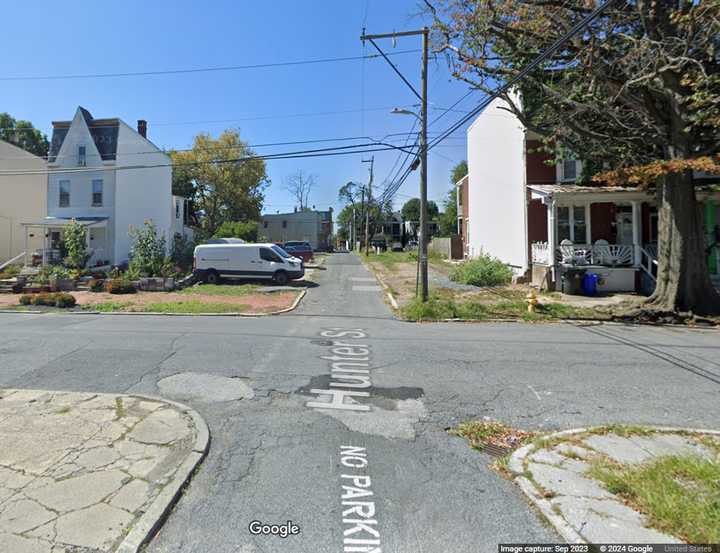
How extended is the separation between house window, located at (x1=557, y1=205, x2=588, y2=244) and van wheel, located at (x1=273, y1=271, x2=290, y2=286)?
43.5ft

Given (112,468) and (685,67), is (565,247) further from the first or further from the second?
(112,468)

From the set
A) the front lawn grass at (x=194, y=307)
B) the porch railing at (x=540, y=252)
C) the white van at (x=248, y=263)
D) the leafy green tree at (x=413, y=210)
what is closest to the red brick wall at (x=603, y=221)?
the porch railing at (x=540, y=252)

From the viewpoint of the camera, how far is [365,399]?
551 centimetres

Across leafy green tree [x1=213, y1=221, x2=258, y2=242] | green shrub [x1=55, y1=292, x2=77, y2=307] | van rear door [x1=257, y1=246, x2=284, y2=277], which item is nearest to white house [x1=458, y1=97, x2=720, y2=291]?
van rear door [x1=257, y1=246, x2=284, y2=277]

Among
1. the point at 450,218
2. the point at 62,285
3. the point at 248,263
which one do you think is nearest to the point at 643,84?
the point at 248,263

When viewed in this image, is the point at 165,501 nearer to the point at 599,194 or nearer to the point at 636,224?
the point at 599,194

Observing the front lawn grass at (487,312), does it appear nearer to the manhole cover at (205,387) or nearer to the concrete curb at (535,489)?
the manhole cover at (205,387)

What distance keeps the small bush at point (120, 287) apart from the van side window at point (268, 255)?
6.12 m

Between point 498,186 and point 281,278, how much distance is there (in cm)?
1293

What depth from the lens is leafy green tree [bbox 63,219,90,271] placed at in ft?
70.1

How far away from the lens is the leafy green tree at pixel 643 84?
1091 cm

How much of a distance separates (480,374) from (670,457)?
301cm

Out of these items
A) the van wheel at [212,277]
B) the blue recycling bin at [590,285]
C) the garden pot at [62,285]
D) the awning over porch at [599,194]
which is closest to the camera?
the blue recycling bin at [590,285]

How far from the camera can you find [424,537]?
9.18 feet
